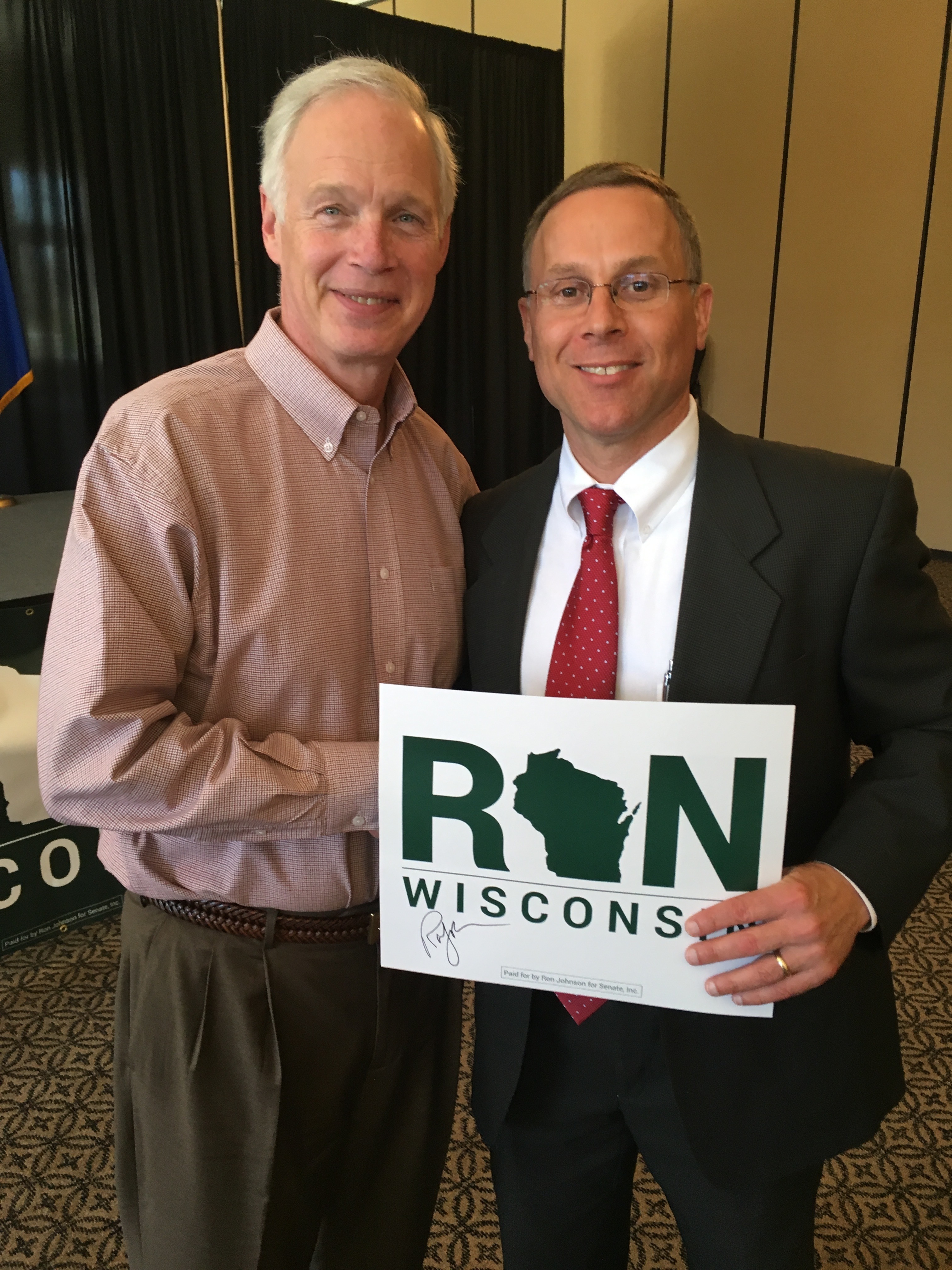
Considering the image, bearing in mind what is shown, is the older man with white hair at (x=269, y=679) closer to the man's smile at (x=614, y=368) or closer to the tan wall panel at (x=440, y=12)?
the man's smile at (x=614, y=368)

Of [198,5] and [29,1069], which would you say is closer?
[29,1069]

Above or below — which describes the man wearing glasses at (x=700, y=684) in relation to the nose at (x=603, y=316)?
below

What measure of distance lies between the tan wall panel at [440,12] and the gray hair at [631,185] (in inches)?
289

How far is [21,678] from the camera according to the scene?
2.55m

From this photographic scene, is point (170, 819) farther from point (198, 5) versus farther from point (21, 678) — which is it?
point (198, 5)

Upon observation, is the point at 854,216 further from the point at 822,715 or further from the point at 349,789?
the point at 349,789

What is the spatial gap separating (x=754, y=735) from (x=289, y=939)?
2.32ft

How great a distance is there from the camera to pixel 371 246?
1220 millimetres

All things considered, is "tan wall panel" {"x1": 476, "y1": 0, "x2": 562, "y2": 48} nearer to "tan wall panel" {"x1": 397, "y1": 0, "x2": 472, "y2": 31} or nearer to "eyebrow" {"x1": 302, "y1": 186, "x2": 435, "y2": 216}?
"tan wall panel" {"x1": 397, "y1": 0, "x2": 472, "y2": 31}

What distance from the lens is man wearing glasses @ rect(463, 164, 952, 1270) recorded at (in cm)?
114

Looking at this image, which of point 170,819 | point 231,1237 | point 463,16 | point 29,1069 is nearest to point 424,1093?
point 231,1237

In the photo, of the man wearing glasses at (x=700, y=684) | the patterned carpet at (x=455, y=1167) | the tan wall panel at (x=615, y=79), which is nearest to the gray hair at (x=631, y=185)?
the man wearing glasses at (x=700, y=684)

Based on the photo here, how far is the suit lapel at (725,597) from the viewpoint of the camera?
1.15 m
